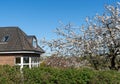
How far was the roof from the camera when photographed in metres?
31.4

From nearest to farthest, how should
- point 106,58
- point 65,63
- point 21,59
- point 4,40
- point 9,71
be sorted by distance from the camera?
1. point 9,71
2. point 106,58
3. point 65,63
4. point 21,59
5. point 4,40

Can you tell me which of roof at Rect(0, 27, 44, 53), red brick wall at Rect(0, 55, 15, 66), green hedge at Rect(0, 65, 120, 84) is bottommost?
green hedge at Rect(0, 65, 120, 84)

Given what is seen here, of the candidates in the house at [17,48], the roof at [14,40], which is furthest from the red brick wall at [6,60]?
the roof at [14,40]

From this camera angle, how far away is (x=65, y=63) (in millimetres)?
19688

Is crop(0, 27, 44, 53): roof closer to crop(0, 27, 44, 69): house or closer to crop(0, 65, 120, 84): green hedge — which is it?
crop(0, 27, 44, 69): house

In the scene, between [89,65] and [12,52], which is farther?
[12,52]

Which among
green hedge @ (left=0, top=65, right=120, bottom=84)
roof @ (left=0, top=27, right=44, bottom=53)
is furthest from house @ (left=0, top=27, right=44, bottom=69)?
green hedge @ (left=0, top=65, right=120, bottom=84)

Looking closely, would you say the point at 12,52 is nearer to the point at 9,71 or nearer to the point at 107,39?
the point at 107,39

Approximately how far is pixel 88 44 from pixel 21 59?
13.1 meters

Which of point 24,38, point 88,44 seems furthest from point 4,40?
point 88,44

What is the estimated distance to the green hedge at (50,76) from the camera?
431 inches

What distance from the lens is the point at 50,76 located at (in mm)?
11180

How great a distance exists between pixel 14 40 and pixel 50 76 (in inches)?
877

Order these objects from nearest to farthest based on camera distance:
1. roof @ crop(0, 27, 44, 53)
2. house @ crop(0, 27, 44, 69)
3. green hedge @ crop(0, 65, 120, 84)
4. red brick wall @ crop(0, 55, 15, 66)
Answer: green hedge @ crop(0, 65, 120, 84) < red brick wall @ crop(0, 55, 15, 66) < house @ crop(0, 27, 44, 69) < roof @ crop(0, 27, 44, 53)
